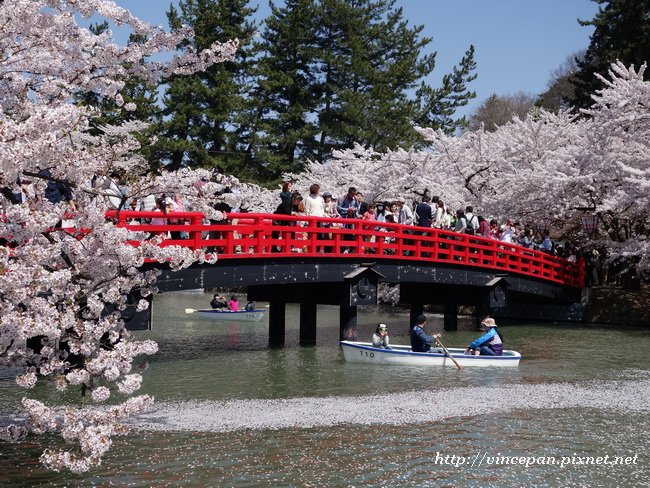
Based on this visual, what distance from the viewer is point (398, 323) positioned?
1432 inches

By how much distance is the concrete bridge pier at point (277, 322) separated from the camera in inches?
1138

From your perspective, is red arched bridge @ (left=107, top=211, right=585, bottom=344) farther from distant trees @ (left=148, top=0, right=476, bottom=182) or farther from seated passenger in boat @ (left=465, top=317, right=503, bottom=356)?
distant trees @ (left=148, top=0, right=476, bottom=182)

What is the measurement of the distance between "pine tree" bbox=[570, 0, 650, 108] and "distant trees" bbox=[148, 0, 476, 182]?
8608 mm

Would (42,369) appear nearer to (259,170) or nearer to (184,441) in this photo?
(184,441)

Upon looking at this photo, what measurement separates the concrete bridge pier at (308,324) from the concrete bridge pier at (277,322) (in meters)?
0.68

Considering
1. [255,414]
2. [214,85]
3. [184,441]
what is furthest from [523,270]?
[214,85]

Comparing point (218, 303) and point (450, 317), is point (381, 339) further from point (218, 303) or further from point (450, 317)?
point (218, 303)

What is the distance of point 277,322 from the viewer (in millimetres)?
29312

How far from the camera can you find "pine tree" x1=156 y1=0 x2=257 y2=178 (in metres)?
55.8

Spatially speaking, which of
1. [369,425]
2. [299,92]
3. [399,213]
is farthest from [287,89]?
[369,425]

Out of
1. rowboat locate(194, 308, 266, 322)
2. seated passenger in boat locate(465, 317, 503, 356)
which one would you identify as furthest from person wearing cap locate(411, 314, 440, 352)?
rowboat locate(194, 308, 266, 322)

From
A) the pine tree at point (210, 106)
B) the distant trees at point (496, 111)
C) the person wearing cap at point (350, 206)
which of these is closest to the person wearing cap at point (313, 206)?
the person wearing cap at point (350, 206)

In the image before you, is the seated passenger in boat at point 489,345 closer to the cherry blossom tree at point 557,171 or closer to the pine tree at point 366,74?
the cherry blossom tree at point 557,171

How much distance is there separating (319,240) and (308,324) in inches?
203
